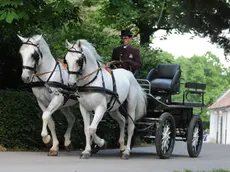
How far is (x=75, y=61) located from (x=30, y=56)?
114 cm

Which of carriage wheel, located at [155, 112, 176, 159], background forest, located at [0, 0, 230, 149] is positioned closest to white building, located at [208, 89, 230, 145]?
background forest, located at [0, 0, 230, 149]

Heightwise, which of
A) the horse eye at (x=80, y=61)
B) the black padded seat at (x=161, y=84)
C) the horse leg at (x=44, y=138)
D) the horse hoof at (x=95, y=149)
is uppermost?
the horse eye at (x=80, y=61)

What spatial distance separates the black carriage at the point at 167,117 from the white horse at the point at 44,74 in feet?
7.03

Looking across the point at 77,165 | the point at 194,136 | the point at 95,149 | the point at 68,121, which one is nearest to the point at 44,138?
the point at 68,121

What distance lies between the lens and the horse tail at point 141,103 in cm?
1468

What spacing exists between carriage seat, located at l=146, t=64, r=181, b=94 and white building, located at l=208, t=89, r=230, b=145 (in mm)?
44004

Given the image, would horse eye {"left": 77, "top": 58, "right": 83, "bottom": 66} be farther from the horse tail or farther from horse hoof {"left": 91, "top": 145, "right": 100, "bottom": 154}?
horse hoof {"left": 91, "top": 145, "right": 100, "bottom": 154}

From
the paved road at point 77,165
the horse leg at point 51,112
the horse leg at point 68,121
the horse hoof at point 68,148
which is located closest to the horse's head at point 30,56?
the horse leg at point 51,112

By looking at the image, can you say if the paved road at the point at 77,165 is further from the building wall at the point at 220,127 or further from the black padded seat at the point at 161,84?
the building wall at the point at 220,127

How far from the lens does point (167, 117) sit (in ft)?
48.5

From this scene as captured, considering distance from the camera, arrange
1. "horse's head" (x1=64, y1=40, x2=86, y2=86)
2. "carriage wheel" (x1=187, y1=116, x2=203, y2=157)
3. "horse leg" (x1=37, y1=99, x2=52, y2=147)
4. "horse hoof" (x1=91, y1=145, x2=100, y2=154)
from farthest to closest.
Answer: "carriage wheel" (x1=187, y1=116, x2=203, y2=157) < "horse hoof" (x1=91, y1=145, x2=100, y2=154) < "horse leg" (x1=37, y1=99, x2=52, y2=147) < "horse's head" (x1=64, y1=40, x2=86, y2=86)

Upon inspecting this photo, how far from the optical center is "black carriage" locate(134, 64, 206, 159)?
14750mm

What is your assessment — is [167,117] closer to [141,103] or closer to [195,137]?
[141,103]

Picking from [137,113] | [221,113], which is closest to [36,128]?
[137,113]
